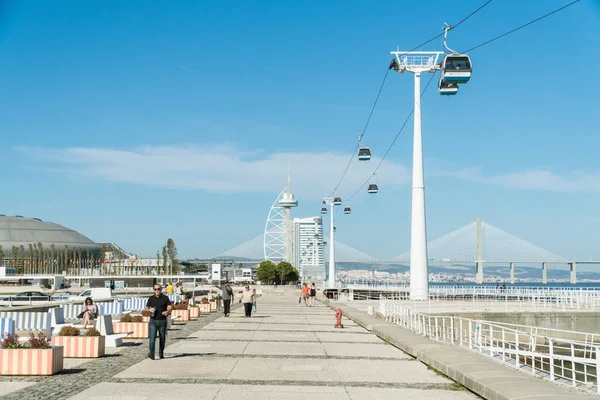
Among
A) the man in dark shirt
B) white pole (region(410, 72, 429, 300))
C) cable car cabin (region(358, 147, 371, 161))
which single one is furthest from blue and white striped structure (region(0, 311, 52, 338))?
cable car cabin (region(358, 147, 371, 161))

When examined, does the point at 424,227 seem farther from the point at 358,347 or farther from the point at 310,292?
the point at 358,347

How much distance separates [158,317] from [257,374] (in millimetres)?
3627

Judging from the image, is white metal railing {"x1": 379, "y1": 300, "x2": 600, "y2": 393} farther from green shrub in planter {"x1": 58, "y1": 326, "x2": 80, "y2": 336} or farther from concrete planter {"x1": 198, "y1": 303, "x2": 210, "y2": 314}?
concrete planter {"x1": 198, "y1": 303, "x2": 210, "y2": 314}

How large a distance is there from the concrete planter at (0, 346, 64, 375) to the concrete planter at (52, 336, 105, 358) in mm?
3149

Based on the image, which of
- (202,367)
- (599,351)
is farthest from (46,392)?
(599,351)

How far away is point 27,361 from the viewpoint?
14.3m

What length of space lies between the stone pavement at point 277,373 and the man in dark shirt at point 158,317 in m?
0.48

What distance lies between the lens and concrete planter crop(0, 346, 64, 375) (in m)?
14.3

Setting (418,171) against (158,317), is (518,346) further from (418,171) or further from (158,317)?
(418,171)

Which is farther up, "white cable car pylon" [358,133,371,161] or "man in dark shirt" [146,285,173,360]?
"white cable car pylon" [358,133,371,161]

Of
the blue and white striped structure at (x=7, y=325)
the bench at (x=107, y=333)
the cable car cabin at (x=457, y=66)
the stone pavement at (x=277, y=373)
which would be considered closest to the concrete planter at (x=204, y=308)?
the stone pavement at (x=277, y=373)

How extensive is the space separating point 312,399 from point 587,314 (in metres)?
39.0

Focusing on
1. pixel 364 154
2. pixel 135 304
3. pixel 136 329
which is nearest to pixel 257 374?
pixel 136 329

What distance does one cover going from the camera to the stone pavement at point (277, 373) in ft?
41.2
